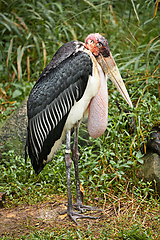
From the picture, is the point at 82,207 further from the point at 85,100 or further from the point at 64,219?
the point at 85,100

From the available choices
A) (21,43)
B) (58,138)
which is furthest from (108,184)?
(21,43)

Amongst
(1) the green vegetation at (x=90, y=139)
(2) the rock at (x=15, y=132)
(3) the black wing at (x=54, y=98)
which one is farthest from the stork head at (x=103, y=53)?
(2) the rock at (x=15, y=132)

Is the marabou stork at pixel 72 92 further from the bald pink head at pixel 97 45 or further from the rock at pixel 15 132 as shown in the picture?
the rock at pixel 15 132

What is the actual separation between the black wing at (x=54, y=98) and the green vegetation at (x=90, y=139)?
70 centimetres

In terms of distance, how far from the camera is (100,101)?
2.64 m

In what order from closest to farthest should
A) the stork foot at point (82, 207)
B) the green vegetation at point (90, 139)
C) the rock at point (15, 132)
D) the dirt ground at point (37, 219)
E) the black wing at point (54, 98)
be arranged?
the black wing at point (54, 98) < the dirt ground at point (37, 219) < the green vegetation at point (90, 139) < the stork foot at point (82, 207) < the rock at point (15, 132)

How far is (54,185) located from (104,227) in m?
0.92

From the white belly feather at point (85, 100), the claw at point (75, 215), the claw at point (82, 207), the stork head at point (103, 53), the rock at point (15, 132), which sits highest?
the stork head at point (103, 53)

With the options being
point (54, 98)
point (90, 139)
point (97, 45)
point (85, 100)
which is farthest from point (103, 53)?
point (90, 139)

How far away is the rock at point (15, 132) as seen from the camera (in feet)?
12.2

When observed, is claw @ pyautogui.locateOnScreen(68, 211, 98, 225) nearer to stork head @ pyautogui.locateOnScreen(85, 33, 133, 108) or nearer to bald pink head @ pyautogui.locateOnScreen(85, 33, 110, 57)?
stork head @ pyautogui.locateOnScreen(85, 33, 133, 108)

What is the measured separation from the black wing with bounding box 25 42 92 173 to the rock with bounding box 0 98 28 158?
901 millimetres

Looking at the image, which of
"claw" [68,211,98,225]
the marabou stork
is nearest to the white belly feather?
the marabou stork

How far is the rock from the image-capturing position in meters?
3.71
